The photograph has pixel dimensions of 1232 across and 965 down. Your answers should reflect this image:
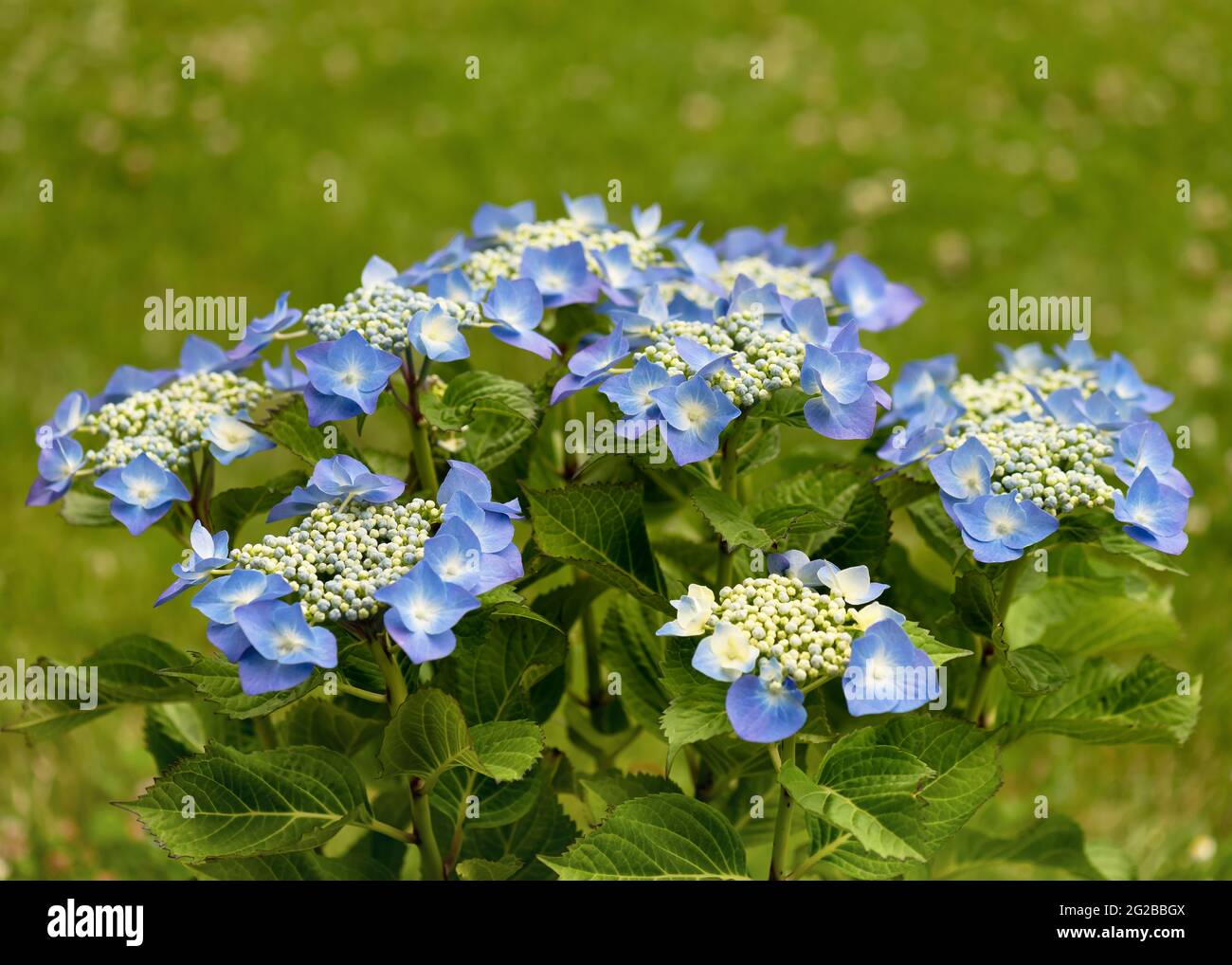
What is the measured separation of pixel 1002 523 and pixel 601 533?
1.48ft

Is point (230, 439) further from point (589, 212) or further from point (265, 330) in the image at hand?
point (589, 212)

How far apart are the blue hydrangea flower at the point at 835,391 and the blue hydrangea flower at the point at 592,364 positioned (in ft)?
0.73

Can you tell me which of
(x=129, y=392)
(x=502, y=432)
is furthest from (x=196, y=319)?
(x=502, y=432)

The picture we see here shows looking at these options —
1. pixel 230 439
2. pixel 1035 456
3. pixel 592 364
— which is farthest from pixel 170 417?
pixel 1035 456

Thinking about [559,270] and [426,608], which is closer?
[426,608]

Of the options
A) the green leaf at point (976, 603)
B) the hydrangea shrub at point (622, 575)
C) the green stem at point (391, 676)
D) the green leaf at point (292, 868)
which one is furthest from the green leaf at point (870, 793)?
the green leaf at point (292, 868)

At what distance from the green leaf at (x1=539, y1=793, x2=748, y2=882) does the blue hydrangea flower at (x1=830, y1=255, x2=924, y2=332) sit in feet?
2.55

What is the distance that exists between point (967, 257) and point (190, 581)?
358cm

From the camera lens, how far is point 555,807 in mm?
1718

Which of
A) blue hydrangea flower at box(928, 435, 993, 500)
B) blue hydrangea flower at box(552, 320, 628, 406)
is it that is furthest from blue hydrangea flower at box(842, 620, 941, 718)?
blue hydrangea flower at box(552, 320, 628, 406)

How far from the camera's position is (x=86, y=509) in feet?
5.80

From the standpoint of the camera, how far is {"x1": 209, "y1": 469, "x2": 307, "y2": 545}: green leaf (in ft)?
5.47

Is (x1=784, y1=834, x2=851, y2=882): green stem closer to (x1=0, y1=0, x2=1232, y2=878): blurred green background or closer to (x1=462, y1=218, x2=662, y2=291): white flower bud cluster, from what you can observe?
(x1=462, y1=218, x2=662, y2=291): white flower bud cluster

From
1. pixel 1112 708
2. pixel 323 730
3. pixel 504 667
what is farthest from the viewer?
pixel 323 730
